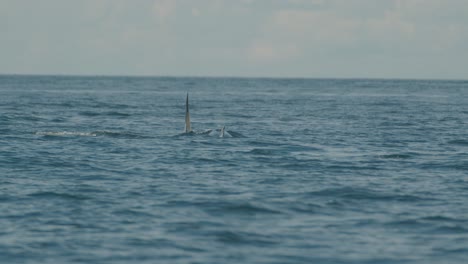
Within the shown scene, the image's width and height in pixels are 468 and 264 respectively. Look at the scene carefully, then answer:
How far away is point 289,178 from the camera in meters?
25.1

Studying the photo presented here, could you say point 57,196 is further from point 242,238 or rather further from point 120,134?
point 120,134

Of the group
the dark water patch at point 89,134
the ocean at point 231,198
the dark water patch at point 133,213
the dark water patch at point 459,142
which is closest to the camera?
the ocean at point 231,198

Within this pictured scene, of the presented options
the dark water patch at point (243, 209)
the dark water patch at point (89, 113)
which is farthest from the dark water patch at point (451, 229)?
the dark water patch at point (89, 113)

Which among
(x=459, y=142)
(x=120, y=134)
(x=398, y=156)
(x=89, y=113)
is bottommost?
(x=89, y=113)

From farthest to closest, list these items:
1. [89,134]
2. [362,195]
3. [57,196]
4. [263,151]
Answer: [89,134] < [263,151] < [362,195] < [57,196]

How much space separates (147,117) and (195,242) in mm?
42814

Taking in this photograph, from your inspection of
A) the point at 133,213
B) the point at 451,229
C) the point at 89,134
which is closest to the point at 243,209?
the point at 133,213

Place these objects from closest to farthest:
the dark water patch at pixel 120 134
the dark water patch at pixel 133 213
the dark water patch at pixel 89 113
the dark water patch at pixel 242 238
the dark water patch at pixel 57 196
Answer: the dark water patch at pixel 242 238, the dark water patch at pixel 133 213, the dark water patch at pixel 57 196, the dark water patch at pixel 120 134, the dark water patch at pixel 89 113

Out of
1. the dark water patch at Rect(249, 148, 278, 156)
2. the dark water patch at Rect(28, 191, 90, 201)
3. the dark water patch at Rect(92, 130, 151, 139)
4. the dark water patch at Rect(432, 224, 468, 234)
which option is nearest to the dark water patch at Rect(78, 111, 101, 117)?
the dark water patch at Rect(92, 130, 151, 139)

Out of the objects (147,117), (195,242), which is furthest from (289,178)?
(147,117)

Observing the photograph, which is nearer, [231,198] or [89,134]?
[231,198]

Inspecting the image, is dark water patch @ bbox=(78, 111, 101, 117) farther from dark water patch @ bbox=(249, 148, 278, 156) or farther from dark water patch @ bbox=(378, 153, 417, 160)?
dark water patch @ bbox=(378, 153, 417, 160)

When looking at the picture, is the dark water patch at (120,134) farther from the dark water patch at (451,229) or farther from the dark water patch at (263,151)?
the dark water patch at (451,229)

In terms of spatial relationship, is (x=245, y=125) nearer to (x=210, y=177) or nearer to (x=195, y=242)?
(x=210, y=177)
